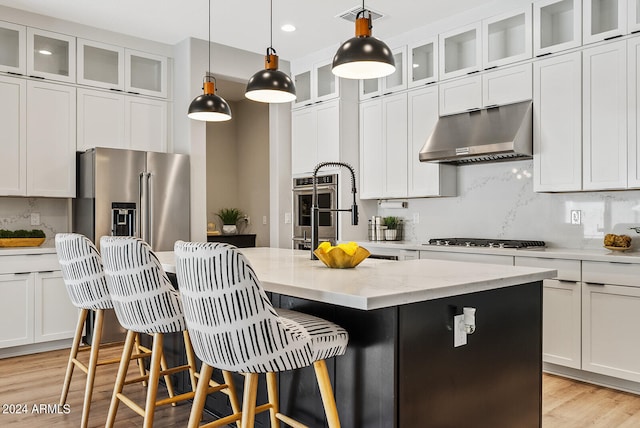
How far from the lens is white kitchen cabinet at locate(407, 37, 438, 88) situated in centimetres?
453

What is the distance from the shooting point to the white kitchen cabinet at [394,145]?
480 cm

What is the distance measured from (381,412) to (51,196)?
3.80 metres

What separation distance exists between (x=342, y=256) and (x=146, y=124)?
3.42 meters

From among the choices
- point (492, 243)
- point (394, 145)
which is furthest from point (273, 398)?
point (394, 145)

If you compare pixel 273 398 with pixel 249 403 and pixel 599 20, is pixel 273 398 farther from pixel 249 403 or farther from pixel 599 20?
pixel 599 20

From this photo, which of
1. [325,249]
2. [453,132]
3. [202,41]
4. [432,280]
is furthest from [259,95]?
[202,41]

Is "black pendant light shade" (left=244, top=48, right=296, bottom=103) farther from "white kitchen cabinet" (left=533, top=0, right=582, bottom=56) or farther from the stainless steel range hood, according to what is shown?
"white kitchen cabinet" (left=533, top=0, right=582, bottom=56)

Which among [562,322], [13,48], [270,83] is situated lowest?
[562,322]

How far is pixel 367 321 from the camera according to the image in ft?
6.09

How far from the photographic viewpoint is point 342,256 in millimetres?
2348

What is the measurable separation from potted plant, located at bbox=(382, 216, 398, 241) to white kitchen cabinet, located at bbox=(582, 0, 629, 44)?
7.70 ft

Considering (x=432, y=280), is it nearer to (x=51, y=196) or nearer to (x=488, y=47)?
(x=488, y=47)

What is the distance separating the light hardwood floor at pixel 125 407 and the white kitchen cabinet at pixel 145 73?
2673 mm

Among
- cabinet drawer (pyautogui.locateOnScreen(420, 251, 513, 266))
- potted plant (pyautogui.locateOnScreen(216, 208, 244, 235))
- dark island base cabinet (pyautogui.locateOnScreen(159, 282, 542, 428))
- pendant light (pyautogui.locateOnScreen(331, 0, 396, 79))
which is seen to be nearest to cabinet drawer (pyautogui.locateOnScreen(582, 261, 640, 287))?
cabinet drawer (pyautogui.locateOnScreen(420, 251, 513, 266))
